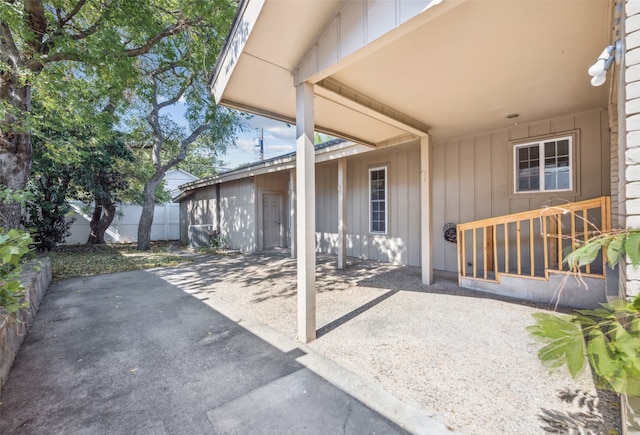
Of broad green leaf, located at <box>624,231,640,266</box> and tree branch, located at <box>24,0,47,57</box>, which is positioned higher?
tree branch, located at <box>24,0,47,57</box>

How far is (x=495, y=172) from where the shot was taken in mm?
5379

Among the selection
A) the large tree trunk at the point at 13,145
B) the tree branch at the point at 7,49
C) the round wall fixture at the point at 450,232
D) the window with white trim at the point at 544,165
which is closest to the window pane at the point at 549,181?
the window with white trim at the point at 544,165

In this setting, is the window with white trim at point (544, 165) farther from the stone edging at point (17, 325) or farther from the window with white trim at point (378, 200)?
the stone edging at point (17, 325)

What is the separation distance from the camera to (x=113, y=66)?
654 centimetres

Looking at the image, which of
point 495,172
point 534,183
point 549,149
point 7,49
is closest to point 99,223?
point 7,49

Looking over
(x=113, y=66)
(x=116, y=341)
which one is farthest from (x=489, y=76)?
(x=113, y=66)

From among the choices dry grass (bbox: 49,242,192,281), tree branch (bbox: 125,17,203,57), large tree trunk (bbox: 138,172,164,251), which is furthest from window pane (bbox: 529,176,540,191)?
large tree trunk (bbox: 138,172,164,251)

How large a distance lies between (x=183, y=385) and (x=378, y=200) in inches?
240

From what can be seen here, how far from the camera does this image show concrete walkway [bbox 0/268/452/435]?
5.91 ft

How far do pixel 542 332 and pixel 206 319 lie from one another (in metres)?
3.59

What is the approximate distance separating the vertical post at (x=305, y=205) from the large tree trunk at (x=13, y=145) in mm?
5975

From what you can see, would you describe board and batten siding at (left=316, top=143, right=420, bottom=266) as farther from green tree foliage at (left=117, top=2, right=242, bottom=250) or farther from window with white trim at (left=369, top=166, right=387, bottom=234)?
green tree foliage at (left=117, top=2, right=242, bottom=250)

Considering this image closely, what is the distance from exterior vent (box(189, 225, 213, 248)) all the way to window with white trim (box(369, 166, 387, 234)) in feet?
21.7

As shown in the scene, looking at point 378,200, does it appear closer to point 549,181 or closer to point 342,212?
point 342,212
